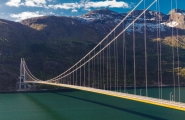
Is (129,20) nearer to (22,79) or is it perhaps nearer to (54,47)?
(54,47)

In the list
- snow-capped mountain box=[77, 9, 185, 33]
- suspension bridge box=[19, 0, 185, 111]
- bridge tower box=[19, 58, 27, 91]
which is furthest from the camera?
snow-capped mountain box=[77, 9, 185, 33]

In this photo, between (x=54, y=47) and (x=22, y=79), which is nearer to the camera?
(x=22, y=79)

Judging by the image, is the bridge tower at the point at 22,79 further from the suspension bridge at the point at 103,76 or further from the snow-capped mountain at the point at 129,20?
the snow-capped mountain at the point at 129,20

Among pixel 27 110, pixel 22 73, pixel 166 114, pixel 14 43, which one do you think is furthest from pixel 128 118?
pixel 14 43

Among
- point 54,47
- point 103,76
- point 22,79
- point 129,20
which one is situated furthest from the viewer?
point 129,20

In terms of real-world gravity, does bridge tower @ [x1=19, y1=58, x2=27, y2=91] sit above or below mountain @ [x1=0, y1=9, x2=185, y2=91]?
below

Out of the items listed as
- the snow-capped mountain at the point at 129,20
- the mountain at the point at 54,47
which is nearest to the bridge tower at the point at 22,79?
the mountain at the point at 54,47

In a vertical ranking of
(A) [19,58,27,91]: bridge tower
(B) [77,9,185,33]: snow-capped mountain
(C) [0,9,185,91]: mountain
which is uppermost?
(B) [77,9,185,33]: snow-capped mountain

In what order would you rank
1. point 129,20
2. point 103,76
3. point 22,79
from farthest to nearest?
1. point 129,20
2. point 103,76
3. point 22,79

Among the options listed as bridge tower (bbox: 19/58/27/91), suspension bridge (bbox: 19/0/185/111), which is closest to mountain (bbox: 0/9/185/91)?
bridge tower (bbox: 19/58/27/91)

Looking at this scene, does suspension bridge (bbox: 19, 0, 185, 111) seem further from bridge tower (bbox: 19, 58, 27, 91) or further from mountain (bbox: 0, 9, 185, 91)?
mountain (bbox: 0, 9, 185, 91)

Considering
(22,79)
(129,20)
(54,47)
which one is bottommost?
(22,79)

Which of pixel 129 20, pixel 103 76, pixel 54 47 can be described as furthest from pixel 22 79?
pixel 129 20
